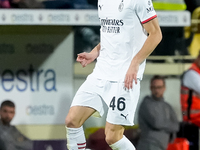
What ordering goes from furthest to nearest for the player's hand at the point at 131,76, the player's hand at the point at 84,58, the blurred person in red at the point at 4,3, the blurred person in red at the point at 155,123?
the blurred person in red at the point at 155,123 < the blurred person in red at the point at 4,3 < the player's hand at the point at 84,58 < the player's hand at the point at 131,76

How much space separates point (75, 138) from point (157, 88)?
2.39 m

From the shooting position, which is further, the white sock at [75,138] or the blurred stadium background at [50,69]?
the blurred stadium background at [50,69]

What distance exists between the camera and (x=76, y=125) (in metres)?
4.52

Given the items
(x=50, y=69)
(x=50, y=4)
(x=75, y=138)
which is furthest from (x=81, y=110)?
(x=50, y=69)

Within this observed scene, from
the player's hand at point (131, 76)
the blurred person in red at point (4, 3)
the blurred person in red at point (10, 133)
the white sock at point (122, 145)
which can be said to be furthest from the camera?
the blurred person in red at point (10, 133)

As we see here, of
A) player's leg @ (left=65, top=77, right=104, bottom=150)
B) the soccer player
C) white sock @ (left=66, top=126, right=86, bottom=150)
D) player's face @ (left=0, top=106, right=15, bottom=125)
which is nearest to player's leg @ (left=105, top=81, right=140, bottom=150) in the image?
the soccer player

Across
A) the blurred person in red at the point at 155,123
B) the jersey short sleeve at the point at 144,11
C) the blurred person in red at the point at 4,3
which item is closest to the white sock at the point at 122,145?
the jersey short sleeve at the point at 144,11

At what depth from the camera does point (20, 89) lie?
6742 millimetres

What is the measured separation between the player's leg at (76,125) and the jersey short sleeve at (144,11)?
32.4 inches

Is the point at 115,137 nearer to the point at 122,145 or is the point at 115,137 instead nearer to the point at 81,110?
the point at 122,145

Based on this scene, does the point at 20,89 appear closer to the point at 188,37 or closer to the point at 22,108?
the point at 22,108

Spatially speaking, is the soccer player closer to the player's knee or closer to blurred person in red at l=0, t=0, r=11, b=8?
the player's knee

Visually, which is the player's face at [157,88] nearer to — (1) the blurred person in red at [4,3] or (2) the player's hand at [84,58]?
(1) the blurred person in red at [4,3]

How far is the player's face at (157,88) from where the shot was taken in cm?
675
